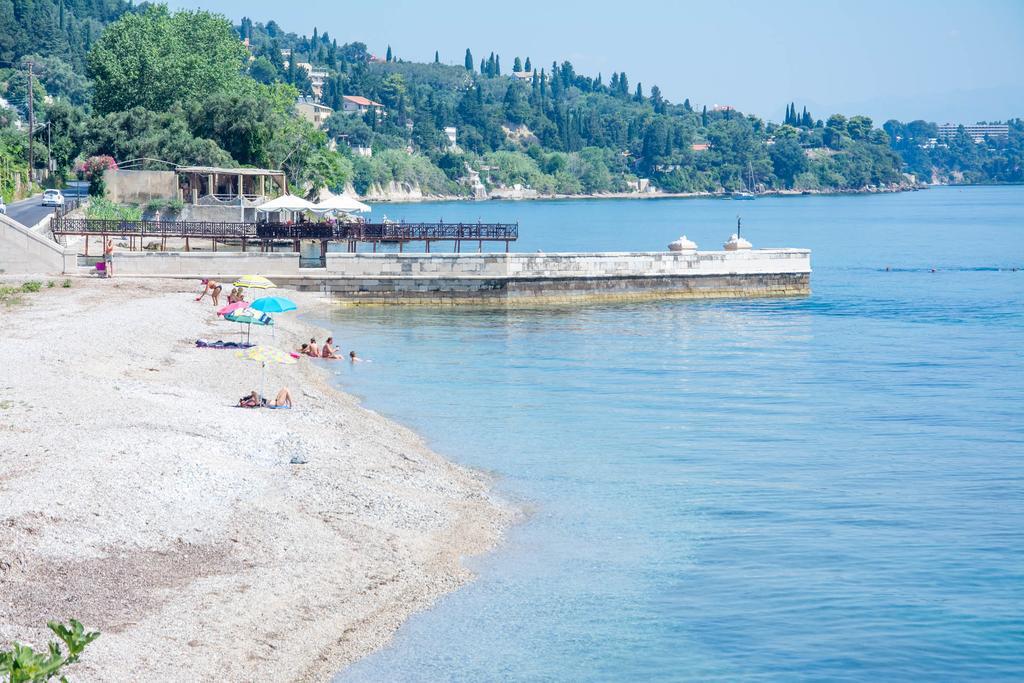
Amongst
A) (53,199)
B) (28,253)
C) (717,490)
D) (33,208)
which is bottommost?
(717,490)

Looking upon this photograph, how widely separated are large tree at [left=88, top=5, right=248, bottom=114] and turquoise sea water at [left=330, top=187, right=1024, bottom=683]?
172 ft

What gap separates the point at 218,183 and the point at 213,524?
198ft

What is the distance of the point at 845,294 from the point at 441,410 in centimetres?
4326

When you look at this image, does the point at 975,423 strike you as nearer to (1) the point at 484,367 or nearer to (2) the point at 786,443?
(2) the point at 786,443

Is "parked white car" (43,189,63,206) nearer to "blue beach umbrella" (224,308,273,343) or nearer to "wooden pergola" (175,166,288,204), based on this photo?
"wooden pergola" (175,166,288,204)

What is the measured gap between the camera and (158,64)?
322ft

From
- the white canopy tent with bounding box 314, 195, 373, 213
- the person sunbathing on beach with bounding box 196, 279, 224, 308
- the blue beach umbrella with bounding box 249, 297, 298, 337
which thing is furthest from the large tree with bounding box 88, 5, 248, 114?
the blue beach umbrella with bounding box 249, 297, 298, 337

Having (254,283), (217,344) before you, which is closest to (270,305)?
(217,344)

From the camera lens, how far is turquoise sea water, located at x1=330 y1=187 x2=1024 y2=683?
51.7 feet

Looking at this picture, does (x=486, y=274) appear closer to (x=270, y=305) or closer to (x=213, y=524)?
(x=270, y=305)

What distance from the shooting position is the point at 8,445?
2023 centimetres

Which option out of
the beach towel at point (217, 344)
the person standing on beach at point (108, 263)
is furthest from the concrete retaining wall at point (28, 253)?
the beach towel at point (217, 344)

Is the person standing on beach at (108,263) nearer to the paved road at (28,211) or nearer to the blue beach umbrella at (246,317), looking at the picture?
the paved road at (28,211)

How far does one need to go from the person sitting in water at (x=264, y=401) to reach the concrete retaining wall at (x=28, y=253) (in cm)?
2786
